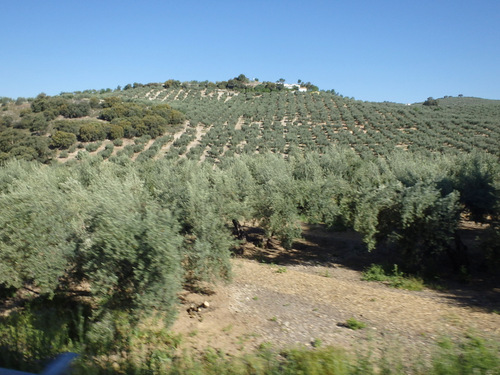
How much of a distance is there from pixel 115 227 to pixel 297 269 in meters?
7.68

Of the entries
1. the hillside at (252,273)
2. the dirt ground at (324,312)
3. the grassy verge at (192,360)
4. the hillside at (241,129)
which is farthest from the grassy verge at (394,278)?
the hillside at (241,129)

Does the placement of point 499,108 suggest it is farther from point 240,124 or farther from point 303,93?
point 240,124

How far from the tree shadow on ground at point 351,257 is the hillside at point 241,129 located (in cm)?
1394

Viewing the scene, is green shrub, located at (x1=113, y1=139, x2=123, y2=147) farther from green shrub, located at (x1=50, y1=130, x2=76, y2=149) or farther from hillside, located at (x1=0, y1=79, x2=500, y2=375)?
hillside, located at (x1=0, y1=79, x2=500, y2=375)

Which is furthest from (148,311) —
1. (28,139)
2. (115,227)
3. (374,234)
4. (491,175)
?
(28,139)

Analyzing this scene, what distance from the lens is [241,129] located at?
41.6 metres

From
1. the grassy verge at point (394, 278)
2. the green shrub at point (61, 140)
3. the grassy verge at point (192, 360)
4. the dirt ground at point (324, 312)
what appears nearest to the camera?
the grassy verge at point (192, 360)

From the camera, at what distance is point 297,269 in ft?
41.1

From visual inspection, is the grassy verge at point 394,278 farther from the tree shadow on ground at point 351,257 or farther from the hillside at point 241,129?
the hillside at point 241,129

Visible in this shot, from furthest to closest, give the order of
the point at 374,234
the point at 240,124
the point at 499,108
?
the point at 499,108
the point at 240,124
the point at 374,234

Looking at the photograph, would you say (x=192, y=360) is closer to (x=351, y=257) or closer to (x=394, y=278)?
(x=394, y=278)

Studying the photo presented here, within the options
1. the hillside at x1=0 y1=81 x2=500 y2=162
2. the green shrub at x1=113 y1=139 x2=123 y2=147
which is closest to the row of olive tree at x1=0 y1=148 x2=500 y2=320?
the hillside at x1=0 y1=81 x2=500 y2=162

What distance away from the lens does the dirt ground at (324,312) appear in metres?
6.79

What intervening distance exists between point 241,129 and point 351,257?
2958 cm
